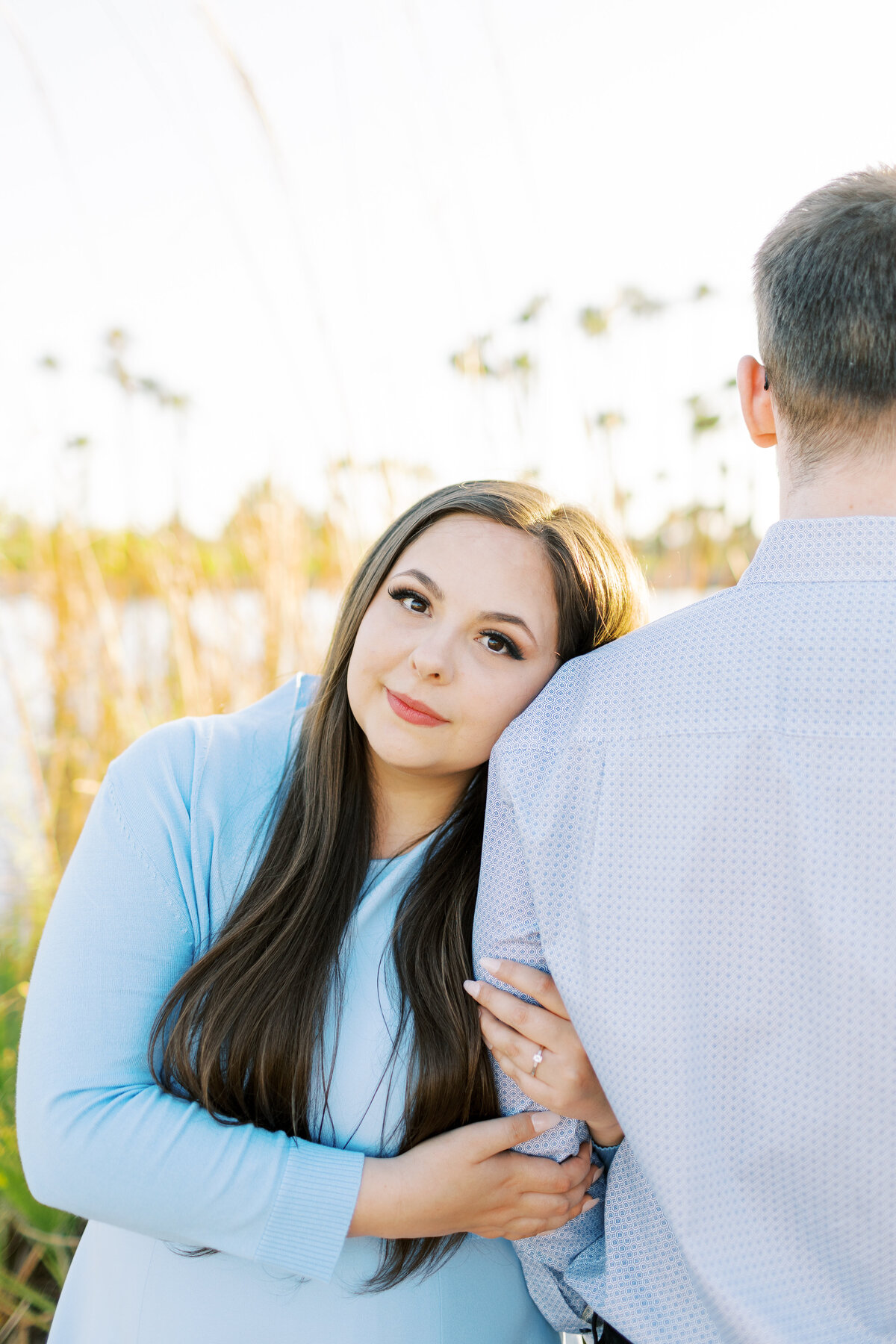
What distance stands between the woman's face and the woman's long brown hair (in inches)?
2.3

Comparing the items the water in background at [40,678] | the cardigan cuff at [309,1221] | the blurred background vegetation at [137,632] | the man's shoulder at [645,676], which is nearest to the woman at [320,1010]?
the cardigan cuff at [309,1221]

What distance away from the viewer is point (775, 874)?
0.85 meters

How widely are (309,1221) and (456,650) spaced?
2.38 ft

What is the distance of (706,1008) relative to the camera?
34.6 inches

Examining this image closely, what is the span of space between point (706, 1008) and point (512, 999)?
28cm

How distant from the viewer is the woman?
3.46 feet

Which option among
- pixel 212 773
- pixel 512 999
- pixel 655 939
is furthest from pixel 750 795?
pixel 212 773

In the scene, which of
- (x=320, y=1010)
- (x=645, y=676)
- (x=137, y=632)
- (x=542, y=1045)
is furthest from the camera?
(x=137, y=632)

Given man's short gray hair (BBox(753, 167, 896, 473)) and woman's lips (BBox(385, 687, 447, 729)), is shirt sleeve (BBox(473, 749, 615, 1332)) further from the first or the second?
man's short gray hair (BBox(753, 167, 896, 473))

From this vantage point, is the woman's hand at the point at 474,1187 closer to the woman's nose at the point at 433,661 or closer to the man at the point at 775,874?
the man at the point at 775,874

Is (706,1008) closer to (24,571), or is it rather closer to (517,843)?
(517,843)

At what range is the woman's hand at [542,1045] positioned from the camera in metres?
1.05

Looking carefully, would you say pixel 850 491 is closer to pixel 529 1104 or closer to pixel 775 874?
pixel 775 874

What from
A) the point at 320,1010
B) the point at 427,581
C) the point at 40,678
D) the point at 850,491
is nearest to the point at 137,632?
the point at 40,678
